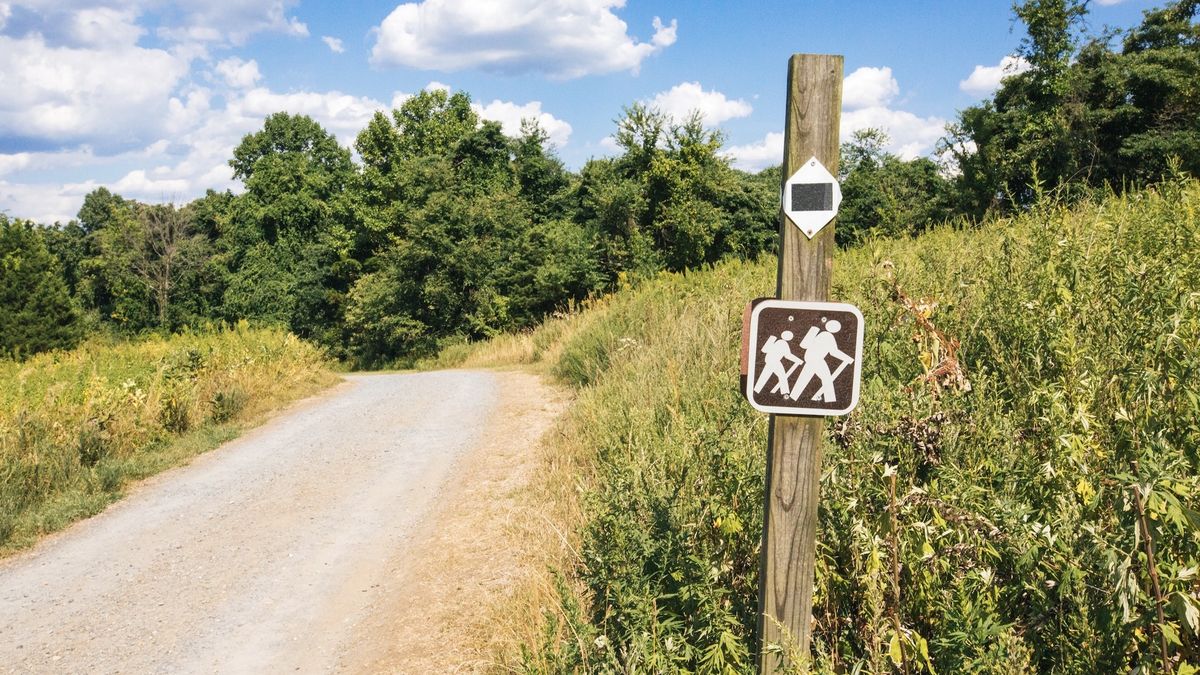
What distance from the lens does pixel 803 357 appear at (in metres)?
2.38

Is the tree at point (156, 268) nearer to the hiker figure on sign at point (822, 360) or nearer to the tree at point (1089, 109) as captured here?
the tree at point (1089, 109)

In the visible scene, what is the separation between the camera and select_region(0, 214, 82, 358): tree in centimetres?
4384

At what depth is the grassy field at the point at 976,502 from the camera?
2.14 meters

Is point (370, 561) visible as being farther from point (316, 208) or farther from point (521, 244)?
point (316, 208)

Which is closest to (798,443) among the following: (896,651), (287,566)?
(896,651)

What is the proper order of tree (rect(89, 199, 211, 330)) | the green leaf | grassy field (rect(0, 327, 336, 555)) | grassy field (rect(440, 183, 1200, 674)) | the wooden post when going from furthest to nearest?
tree (rect(89, 199, 211, 330)) < grassy field (rect(0, 327, 336, 555)) < the wooden post < the green leaf < grassy field (rect(440, 183, 1200, 674))

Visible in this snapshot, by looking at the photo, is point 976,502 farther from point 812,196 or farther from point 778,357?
point 812,196

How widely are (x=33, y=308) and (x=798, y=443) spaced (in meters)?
55.3

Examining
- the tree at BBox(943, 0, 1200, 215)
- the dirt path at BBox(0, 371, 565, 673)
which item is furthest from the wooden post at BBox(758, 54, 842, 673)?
the tree at BBox(943, 0, 1200, 215)

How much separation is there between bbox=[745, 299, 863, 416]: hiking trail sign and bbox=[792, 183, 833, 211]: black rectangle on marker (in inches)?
12.3

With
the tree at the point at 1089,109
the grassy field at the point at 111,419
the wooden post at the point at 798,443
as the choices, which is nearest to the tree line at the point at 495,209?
the tree at the point at 1089,109

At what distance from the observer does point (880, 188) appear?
4231cm

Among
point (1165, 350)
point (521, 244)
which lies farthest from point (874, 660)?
point (521, 244)

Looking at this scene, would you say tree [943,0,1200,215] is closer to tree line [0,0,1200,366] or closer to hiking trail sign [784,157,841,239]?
tree line [0,0,1200,366]
